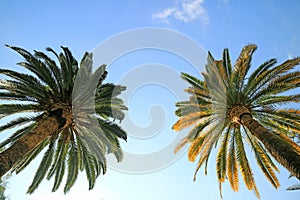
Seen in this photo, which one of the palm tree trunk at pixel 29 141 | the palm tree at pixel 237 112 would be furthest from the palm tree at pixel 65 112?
the palm tree at pixel 237 112

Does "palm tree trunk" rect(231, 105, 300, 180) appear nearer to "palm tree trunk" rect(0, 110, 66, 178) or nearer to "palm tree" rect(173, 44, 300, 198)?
"palm tree" rect(173, 44, 300, 198)

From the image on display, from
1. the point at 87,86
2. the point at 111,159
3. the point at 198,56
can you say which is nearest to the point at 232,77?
the point at 198,56

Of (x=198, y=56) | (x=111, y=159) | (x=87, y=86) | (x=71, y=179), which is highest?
(x=198, y=56)

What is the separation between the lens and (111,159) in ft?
45.7

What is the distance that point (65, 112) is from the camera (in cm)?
1120

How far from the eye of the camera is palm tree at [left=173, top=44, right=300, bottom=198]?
11.0 meters

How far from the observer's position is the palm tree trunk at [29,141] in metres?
7.91

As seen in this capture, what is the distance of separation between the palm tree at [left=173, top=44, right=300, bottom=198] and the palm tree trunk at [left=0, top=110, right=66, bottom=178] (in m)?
5.63

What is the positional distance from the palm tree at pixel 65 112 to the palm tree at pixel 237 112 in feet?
11.7

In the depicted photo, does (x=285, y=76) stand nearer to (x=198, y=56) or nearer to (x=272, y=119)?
(x=272, y=119)

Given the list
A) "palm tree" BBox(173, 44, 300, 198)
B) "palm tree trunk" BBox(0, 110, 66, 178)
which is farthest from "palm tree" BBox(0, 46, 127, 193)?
"palm tree" BBox(173, 44, 300, 198)

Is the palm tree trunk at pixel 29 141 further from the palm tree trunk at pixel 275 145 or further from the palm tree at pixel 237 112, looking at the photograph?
the palm tree trunk at pixel 275 145

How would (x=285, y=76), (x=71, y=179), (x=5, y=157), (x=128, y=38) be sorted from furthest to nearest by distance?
(x=128, y=38), (x=71, y=179), (x=285, y=76), (x=5, y=157)

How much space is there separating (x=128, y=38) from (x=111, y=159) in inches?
273
